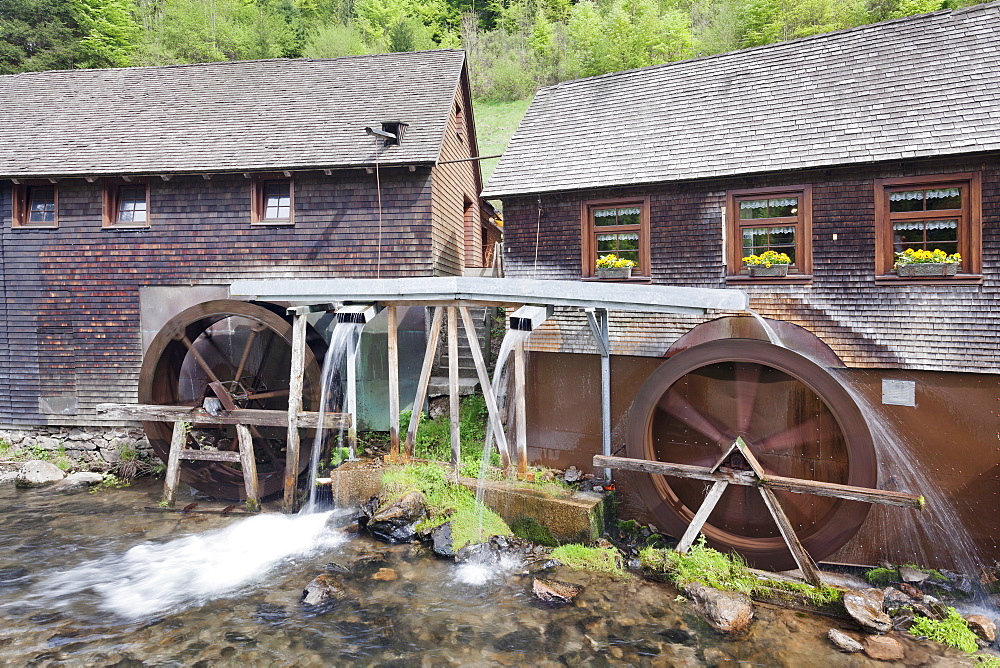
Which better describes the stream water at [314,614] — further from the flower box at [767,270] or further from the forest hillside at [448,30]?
the forest hillside at [448,30]

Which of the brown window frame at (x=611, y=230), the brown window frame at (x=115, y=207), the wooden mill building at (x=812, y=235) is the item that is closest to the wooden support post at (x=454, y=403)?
the wooden mill building at (x=812, y=235)

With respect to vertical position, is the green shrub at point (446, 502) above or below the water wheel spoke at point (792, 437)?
below

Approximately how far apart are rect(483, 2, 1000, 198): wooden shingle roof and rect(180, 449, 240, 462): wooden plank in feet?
17.6

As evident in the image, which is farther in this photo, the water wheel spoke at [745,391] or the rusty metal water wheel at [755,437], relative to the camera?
the water wheel spoke at [745,391]

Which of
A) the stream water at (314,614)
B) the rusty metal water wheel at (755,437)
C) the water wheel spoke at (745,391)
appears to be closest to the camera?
the stream water at (314,614)

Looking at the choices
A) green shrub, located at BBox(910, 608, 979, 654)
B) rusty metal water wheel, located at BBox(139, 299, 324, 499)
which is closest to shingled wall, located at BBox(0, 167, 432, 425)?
rusty metal water wheel, located at BBox(139, 299, 324, 499)

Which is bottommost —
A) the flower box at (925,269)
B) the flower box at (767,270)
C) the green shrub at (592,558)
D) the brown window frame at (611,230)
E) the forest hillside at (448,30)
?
the green shrub at (592,558)

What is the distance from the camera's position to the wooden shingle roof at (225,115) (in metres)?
9.54

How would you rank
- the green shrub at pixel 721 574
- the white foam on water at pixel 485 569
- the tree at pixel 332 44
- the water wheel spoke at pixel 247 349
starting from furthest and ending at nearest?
the tree at pixel 332 44, the water wheel spoke at pixel 247 349, the white foam on water at pixel 485 569, the green shrub at pixel 721 574

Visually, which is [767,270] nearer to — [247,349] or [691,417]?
[691,417]

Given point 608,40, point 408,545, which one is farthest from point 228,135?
point 608,40

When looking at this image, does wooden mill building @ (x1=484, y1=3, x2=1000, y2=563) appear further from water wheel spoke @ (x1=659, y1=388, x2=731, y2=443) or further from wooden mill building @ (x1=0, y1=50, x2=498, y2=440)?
wooden mill building @ (x1=0, y1=50, x2=498, y2=440)

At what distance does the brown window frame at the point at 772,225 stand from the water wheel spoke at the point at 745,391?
139 centimetres

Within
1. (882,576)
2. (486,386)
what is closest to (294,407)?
(486,386)
